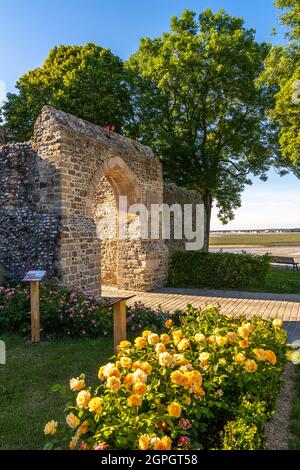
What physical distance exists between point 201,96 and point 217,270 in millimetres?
8560

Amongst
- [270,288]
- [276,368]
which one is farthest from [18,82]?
[276,368]

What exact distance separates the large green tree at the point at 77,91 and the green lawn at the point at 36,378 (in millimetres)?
13302

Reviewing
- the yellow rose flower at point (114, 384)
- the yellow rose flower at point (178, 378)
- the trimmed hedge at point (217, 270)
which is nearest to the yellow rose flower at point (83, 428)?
the yellow rose flower at point (114, 384)

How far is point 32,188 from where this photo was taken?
904 cm

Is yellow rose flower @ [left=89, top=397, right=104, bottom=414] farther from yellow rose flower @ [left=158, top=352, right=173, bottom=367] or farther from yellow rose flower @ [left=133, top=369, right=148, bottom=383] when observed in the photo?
yellow rose flower @ [left=158, top=352, right=173, bottom=367]

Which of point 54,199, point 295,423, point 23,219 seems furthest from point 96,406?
point 23,219

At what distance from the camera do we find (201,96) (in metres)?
16.2

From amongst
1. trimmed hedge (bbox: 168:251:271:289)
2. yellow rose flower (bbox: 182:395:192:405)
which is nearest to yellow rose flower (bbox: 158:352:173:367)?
yellow rose flower (bbox: 182:395:192:405)

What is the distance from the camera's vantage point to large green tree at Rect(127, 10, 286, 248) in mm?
15266

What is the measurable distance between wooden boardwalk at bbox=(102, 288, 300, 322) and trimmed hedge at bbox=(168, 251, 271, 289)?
2.51 feet

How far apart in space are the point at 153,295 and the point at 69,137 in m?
5.52

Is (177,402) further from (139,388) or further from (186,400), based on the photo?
(139,388)

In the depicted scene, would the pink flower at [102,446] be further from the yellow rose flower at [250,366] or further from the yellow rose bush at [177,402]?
the yellow rose flower at [250,366]
